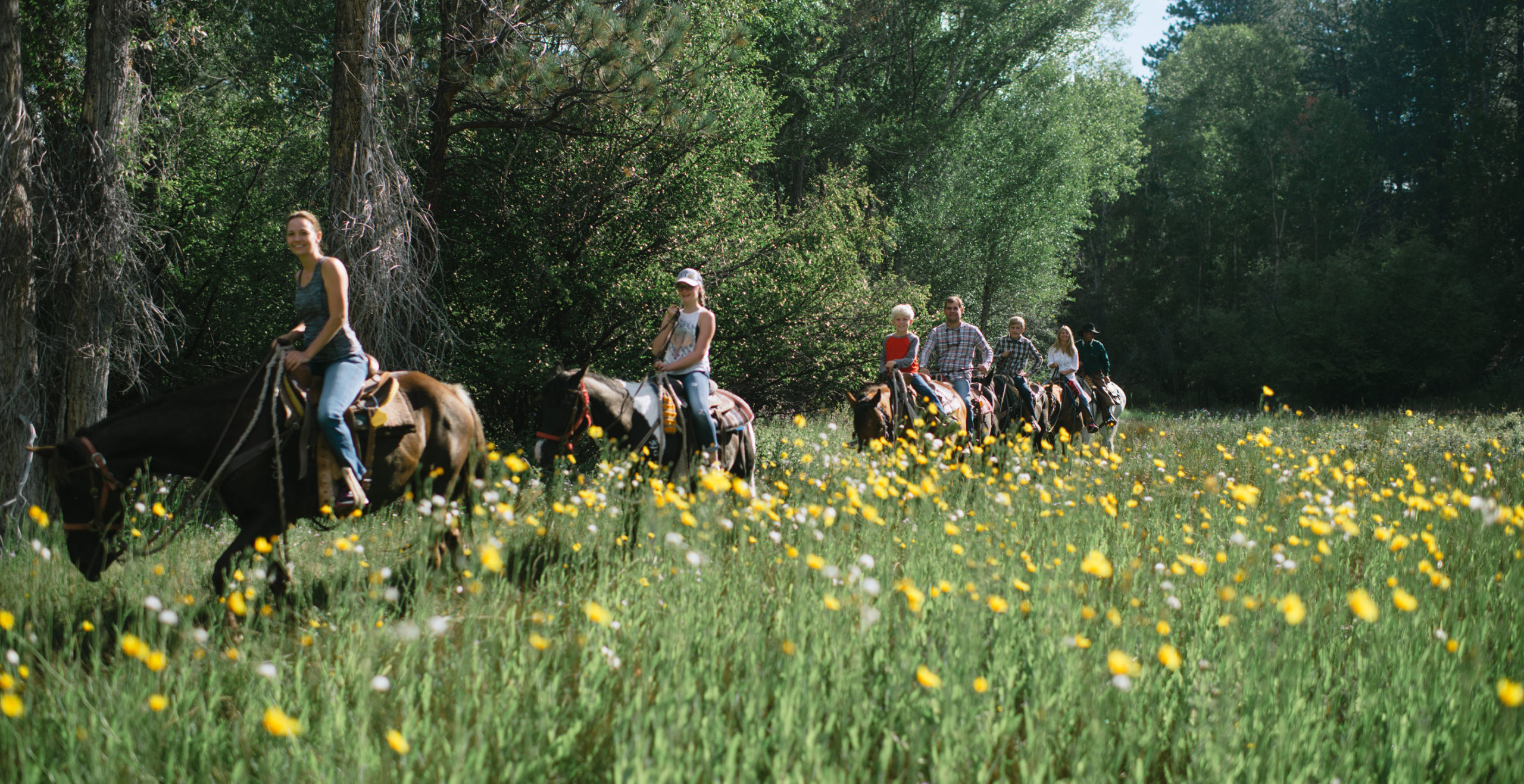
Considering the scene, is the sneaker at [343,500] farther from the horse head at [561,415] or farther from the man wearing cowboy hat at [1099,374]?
the man wearing cowboy hat at [1099,374]

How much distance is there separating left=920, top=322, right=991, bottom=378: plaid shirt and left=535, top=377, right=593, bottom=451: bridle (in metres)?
5.07

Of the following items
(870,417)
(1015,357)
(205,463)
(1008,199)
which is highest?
(1008,199)

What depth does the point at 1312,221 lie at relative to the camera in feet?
120

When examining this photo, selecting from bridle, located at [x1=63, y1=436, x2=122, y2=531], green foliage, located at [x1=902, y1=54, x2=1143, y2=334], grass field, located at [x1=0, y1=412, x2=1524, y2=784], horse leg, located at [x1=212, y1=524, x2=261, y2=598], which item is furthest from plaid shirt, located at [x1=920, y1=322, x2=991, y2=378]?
green foliage, located at [x1=902, y1=54, x2=1143, y2=334]

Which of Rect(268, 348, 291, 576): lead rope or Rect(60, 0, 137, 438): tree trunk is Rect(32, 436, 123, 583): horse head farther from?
Rect(60, 0, 137, 438): tree trunk

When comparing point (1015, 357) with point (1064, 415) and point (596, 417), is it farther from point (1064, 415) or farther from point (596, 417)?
point (596, 417)

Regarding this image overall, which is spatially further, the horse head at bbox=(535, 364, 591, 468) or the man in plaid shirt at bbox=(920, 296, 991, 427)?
the man in plaid shirt at bbox=(920, 296, 991, 427)

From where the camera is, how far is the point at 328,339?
464 cm

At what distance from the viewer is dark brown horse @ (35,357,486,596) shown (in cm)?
417

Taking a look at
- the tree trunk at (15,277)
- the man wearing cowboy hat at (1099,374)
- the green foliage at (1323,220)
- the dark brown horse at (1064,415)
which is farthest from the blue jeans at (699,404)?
the green foliage at (1323,220)

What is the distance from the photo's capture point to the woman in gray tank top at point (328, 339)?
4.63 m

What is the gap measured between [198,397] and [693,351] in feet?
11.0

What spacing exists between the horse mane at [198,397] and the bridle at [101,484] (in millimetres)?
316

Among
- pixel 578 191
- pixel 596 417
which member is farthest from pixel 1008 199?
pixel 596 417
